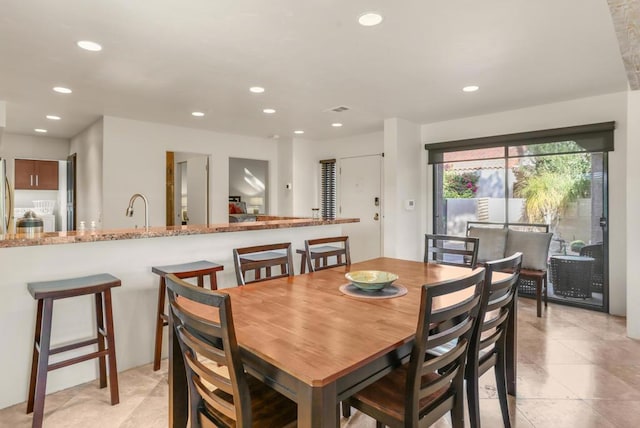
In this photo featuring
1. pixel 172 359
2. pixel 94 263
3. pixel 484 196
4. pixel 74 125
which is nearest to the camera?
pixel 172 359

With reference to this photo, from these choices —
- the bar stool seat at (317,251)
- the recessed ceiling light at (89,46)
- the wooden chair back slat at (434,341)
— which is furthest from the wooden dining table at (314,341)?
the recessed ceiling light at (89,46)

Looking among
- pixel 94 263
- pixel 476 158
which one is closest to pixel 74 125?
pixel 94 263

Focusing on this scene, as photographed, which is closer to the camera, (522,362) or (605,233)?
(522,362)

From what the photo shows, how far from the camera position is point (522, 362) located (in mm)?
2664

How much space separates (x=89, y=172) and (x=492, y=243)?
5.75m

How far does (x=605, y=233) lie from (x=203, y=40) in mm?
4331

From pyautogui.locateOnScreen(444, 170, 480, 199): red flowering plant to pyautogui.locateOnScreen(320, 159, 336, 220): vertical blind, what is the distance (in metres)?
2.05

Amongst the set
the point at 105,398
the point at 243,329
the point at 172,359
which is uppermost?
the point at 243,329

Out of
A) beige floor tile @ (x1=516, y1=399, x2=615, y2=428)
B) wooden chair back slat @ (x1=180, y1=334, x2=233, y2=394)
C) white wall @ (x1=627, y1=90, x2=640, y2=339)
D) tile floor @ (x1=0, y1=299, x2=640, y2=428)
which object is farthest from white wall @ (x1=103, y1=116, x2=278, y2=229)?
white wall @ (x1=627, y1=90, x2=640, y2=339)

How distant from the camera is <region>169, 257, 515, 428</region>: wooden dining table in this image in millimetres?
1025

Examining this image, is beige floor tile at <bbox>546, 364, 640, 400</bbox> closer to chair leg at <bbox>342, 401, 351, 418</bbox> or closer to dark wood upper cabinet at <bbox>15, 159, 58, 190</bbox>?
chair leg at <bbox>342, 401, 351, 418</bbox>

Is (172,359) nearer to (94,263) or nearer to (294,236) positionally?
(94,263)

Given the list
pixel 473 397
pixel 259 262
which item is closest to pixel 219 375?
pixel 259 262

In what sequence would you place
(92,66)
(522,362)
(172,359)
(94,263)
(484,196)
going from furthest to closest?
(484,196) < (92,66) < (522,362) < (94,263) < (172,359)
